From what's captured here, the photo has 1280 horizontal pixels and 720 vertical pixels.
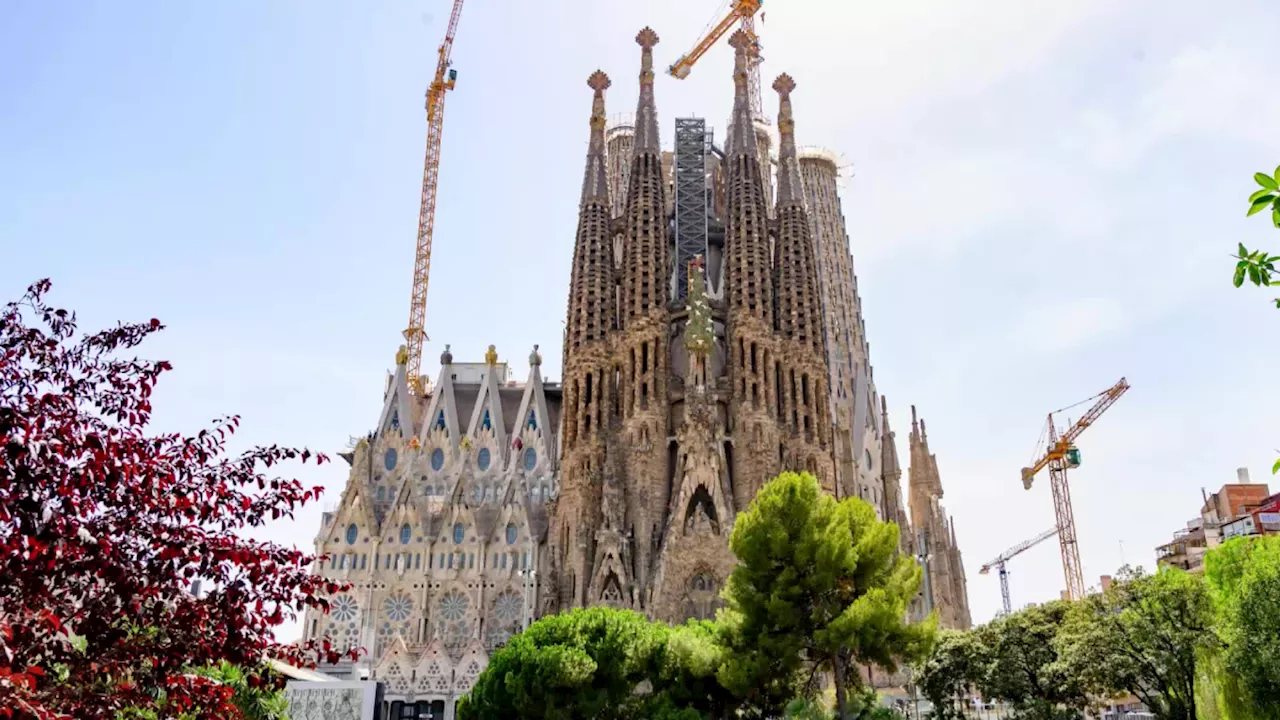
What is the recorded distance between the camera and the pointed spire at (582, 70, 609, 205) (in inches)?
1773

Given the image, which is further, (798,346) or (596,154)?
(596,154)

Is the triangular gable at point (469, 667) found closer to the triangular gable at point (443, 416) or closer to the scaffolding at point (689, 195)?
the triangular gable at point (443, 416)

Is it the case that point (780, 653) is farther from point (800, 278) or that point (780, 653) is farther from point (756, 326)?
point (800, 278)

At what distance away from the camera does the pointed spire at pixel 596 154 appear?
1773 inches

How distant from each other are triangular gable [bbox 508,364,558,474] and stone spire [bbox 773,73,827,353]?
501 inches

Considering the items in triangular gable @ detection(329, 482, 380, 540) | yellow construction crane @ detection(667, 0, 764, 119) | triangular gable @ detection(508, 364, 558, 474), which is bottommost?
triangular gable @ detection(329, 482, 380, 540)

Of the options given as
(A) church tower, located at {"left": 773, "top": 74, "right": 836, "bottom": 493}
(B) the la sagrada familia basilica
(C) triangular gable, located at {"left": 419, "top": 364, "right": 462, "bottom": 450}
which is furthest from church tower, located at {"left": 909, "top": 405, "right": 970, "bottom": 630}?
(C) triangular gable, located at {"left": 419, "top": 364, "right": 462, "bottom": 450}

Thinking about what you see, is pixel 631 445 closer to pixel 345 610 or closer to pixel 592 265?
pixel 592 265

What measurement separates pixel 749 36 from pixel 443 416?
101 ft

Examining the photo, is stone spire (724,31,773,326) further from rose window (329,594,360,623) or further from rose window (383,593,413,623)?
rose window (329,594,360,623)

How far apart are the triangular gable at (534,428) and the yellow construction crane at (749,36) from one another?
2419 cm

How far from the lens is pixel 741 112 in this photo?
1807 inches

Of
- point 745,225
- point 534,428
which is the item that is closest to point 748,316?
point 745,225

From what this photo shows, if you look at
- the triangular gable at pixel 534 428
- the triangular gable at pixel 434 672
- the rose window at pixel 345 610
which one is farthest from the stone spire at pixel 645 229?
the rose window at pixel 345 610
